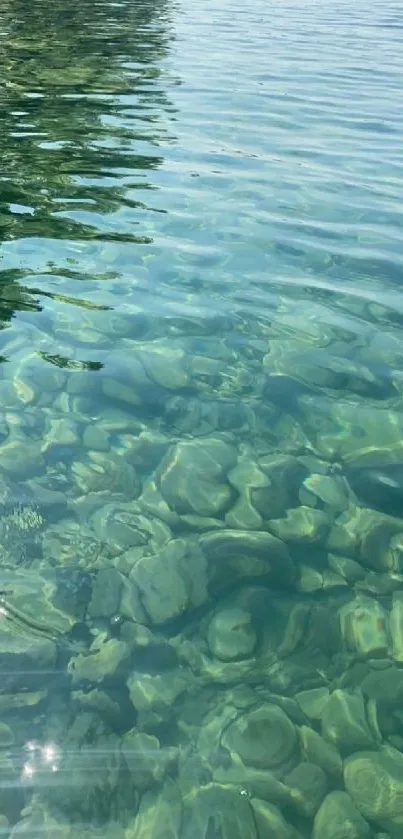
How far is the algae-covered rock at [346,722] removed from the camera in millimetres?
3767

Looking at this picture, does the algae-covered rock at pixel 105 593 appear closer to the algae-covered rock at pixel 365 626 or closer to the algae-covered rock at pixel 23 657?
the algae-covered rock at pixel 23 657

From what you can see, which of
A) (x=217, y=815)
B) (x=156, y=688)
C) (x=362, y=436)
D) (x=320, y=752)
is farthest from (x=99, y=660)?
(x=362, y=436)

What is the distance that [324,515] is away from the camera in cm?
526

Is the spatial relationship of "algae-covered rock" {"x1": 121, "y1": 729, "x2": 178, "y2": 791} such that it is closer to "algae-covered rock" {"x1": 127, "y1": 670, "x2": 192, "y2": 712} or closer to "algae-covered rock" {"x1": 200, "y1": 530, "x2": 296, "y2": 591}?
"algae-covered rock" {"x1": 127, "y1": 670, "x2": 192, "y2": 712}

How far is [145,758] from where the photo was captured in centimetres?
364

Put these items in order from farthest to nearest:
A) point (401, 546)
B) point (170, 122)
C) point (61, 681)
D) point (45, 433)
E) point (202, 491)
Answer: point (170, 122) → point (45, 433) → point (202, 491) → point (401, 546) → point (61, 681)

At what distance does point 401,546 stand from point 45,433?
3.10 m

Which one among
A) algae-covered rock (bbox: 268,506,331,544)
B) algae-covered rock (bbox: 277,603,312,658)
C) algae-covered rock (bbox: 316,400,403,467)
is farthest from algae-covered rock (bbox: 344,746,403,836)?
algae-covered rock (bbox: 316,400,403,467)

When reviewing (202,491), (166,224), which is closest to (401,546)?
(202,491)

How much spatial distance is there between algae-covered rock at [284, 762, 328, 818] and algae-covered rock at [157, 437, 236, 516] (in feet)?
6.74

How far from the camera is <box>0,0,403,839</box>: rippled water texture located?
3602 mm

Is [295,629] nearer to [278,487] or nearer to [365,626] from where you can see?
[365,626]

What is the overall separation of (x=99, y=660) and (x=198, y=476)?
1.89 metres

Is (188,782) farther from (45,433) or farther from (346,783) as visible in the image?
(45,433)
